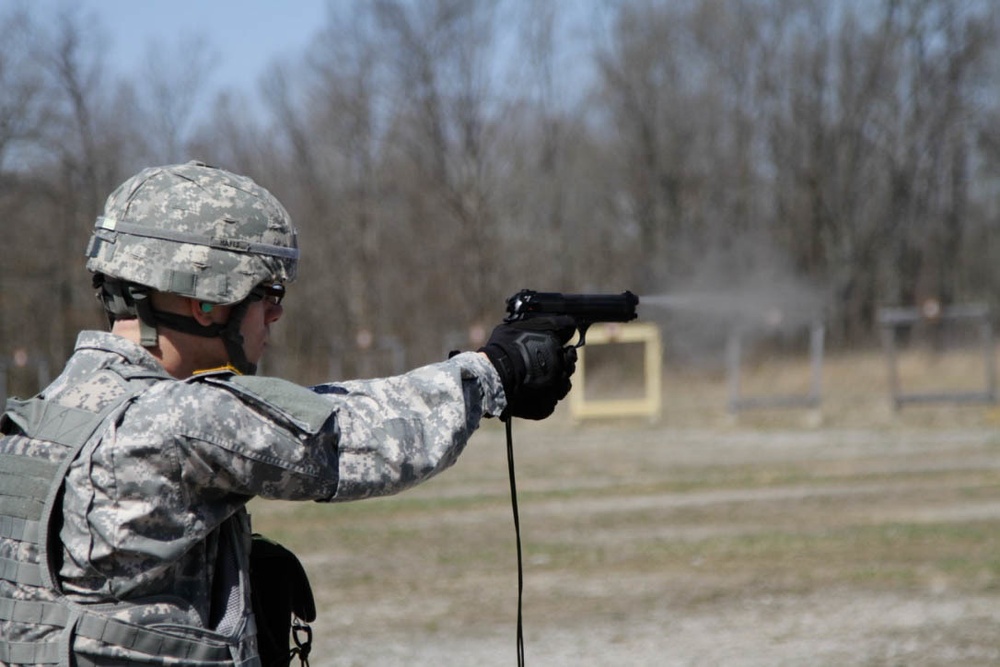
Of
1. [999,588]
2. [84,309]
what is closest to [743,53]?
[84,309]

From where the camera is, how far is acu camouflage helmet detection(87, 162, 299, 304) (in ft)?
8.07

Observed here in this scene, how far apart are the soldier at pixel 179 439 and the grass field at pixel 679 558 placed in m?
5.10

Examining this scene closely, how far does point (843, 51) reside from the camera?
4050 centimetres

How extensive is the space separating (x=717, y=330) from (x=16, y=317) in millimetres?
20409

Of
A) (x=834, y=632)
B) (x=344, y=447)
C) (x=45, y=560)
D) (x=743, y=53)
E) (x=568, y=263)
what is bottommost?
(x=834, y=632)

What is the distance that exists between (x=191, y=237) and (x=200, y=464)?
1.63 feet

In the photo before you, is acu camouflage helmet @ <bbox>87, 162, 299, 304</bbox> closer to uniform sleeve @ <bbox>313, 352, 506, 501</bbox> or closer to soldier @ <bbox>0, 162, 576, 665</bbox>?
soldier @ <bbox>0, 162, 576, 665</bbox>

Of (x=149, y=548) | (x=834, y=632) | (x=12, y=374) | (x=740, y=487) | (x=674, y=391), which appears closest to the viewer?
(x=149, y=548)

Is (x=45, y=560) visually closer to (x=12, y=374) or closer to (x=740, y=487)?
(x=740, y=487)

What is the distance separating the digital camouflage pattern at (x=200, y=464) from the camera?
223cm

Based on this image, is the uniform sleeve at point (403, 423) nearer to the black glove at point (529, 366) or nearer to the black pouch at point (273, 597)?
the black glove at point (529, 366)

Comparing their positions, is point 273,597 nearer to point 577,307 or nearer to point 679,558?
point 577,307

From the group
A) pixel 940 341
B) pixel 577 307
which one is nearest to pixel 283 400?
pixel 577 307

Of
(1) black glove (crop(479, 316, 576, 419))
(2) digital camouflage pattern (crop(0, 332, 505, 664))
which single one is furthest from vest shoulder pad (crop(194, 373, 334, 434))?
(1) black glove (crop(479, 316, 576, 419))
